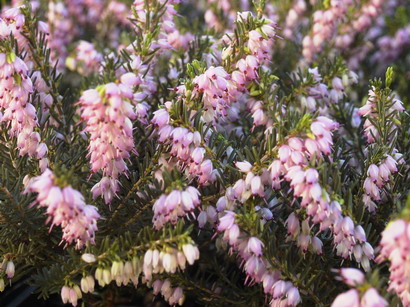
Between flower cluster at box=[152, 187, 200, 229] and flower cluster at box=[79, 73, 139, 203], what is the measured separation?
271 millimetres

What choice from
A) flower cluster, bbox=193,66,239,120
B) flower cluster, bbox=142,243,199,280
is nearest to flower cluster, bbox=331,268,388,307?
flower cluster, bbox=142,243,199,280

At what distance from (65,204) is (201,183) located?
65 centimetres

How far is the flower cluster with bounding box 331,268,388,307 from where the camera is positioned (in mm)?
1719

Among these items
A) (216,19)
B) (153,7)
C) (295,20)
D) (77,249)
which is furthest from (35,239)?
(295,20)

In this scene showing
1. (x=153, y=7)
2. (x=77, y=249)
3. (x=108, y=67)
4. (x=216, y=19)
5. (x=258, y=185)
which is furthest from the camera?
(x=216, y=19)

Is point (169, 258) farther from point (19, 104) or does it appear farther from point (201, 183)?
point (19, 104)

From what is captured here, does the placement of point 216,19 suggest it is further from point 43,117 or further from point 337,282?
point 337,282

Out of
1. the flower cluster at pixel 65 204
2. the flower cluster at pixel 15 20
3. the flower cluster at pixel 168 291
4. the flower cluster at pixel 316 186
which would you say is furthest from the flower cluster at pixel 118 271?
the flower cluster at pixel 15 20

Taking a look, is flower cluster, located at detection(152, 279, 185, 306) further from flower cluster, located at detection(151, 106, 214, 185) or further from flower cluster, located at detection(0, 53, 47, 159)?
flower cluster, located at detection(0, 53, 47, 159)

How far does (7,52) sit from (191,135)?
83 cm

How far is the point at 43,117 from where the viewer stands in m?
2.80

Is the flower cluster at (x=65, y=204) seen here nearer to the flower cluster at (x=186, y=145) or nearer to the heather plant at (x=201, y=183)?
the heather plant at (x=201, y=183)

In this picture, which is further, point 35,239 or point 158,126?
point 35,239

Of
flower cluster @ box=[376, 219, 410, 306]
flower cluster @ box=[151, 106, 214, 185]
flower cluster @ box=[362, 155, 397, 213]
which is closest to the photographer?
flower cluster @ box=[376, 219, 410, 306]
